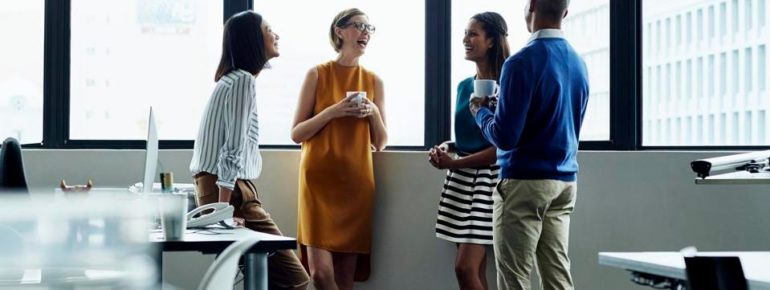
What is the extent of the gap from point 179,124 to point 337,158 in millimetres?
889

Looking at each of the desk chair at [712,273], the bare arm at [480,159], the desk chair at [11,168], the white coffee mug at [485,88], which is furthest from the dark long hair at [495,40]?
the desk chair at [712,273]

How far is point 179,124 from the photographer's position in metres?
5.35

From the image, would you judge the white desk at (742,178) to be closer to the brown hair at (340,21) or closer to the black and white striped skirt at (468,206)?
the black and white striped skirt at (468,206)

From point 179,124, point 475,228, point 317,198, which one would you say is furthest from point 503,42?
point 179,124

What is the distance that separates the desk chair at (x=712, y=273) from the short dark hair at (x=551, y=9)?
220 cm

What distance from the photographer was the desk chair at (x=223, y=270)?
146cm

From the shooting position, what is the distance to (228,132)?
12.7 feet

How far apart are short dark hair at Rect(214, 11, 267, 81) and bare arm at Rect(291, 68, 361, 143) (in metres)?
0.80

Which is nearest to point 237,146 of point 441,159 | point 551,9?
point 441,159

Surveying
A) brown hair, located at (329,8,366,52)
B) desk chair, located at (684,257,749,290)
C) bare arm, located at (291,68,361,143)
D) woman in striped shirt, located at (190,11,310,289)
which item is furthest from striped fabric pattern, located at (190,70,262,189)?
desk chair, located at (684,257,749,290)

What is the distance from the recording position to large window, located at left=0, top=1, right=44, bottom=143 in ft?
17.4

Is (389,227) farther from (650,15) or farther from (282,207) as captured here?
(650,15)

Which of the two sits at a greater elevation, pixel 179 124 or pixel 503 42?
pixel 503 42

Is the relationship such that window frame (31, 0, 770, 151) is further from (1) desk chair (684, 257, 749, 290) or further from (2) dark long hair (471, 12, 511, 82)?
(1) desk chair (684, 257, 749, 290)
